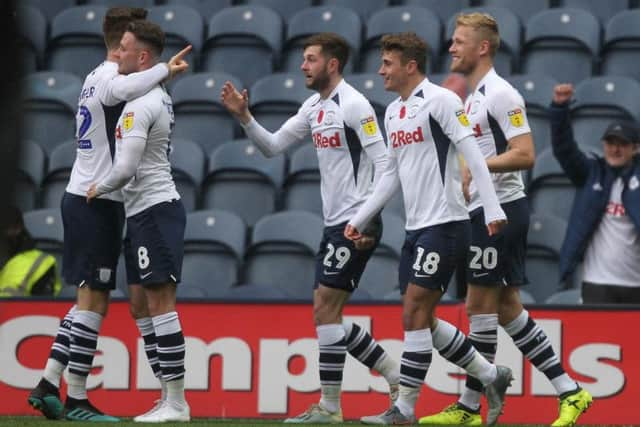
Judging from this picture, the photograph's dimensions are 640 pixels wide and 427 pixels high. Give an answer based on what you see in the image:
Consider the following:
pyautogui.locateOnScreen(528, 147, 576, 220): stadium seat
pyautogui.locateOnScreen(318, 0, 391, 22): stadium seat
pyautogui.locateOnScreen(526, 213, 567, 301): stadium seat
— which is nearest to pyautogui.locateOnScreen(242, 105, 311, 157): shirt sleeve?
pyautogui.locateOnScreen(526, 213, 567, 301): stadium seat

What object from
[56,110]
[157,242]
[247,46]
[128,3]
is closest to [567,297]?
[157,242]

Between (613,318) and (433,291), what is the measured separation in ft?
6.44

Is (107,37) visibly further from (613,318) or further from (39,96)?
(39,96)

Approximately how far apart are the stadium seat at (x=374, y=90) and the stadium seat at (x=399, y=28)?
1.43 feet

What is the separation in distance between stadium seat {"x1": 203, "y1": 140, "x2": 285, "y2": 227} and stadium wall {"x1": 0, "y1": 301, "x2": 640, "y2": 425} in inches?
71.3

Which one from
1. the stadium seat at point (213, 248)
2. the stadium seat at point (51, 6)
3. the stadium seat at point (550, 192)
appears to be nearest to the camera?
the stadium seat at point (213, 248)

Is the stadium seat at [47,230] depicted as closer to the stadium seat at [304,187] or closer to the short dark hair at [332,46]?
the stadium seat at [304,187]

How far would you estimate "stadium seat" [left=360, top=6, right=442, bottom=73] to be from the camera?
9266 mm

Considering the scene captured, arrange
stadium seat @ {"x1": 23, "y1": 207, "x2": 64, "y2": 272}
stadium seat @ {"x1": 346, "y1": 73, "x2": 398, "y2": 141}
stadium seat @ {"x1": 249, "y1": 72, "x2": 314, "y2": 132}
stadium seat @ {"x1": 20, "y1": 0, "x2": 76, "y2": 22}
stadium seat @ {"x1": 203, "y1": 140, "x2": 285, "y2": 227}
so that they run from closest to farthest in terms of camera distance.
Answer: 1. stadium seat @ {"x1": 23, "y1": 207, "x2": 64, "y2": 272}
2. stadium seat @ {"x1": 203, "y1": 140, "x2": 285, "y2": 227}
3. stadium seat @ {"x1": 346, "y1": 73, "x2": 398, "y2": 141}
4. stadium seat @ {"x1": 249, "y1": 72, "x2": 314, "y2": 132}
5. stadium seat @ {"x1": 20, "y1": 0, "x2": 76, "y2": 22}

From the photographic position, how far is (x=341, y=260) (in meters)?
5.39

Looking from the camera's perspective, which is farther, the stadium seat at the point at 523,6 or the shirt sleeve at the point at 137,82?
the stadium seat at the point at 523,6

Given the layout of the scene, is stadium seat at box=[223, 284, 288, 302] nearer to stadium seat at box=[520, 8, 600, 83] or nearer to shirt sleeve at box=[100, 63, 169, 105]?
shirt sleeve at box=[100, 63, 169, 105]

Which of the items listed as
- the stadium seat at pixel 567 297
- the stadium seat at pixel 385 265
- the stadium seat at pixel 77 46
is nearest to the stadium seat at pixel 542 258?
the stadium seat at pixel 567 297

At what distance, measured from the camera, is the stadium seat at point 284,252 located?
25.3ft
